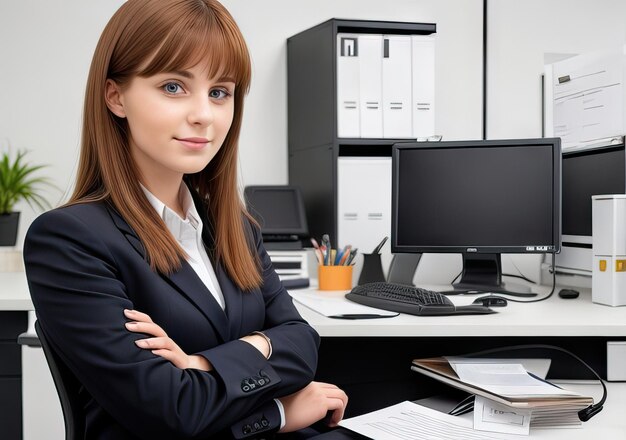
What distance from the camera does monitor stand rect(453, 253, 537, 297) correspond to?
204cm

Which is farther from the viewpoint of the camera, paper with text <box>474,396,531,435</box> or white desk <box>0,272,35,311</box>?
white desk <box>0,272,35,311</box>

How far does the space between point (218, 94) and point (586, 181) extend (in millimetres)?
1465

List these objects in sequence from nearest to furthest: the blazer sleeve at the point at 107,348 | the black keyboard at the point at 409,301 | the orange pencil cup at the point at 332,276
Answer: the blazer sleeve at the point at 107,348 → the black keyboard at the point at 409,301 → the orange pencil cup at the point at 332,276

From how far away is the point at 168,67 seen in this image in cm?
98

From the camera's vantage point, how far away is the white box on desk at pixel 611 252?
177 centimetres

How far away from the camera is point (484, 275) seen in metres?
2.09

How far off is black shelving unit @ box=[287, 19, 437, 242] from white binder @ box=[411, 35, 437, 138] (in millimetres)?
60

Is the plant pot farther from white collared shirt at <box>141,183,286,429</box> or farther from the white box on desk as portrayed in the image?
the white box on desk

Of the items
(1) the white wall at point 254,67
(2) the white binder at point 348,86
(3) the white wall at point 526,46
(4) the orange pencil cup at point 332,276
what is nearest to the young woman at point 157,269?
(4) the orange pencil cup at point 332,276

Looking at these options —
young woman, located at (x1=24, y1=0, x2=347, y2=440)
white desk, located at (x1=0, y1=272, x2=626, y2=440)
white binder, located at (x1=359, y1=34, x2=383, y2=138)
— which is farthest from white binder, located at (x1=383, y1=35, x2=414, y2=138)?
young woman, located at (x1=24, y1=0, x2=347, y2=440)

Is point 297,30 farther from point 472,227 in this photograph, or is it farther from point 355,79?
point 472,227

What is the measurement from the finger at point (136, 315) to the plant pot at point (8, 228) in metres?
1.62

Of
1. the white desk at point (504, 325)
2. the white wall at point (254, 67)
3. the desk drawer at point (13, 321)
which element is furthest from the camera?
the white wall at point (254, 67)

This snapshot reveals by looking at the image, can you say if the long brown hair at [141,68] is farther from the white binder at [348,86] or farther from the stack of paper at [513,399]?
the white binder at [348,86]
